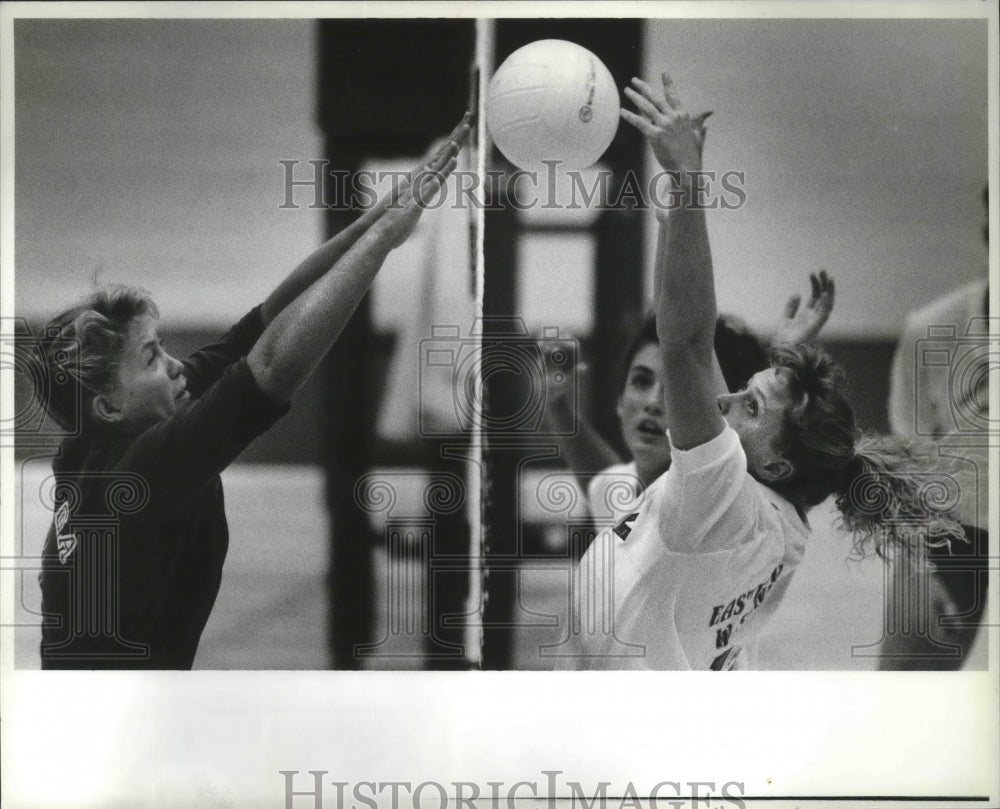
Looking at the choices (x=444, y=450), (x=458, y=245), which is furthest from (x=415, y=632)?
(x=458, y=245)

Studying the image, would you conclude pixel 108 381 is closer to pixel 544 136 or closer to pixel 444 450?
pixel 444 450

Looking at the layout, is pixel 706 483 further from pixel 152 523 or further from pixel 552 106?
pixel 152 523

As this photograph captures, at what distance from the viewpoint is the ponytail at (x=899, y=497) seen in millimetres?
3797

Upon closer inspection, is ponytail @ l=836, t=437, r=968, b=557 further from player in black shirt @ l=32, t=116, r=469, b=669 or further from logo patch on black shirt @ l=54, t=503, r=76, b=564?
logo patch on black shirt @ l=54, t=503, r=76, b=564

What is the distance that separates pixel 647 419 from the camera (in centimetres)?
375

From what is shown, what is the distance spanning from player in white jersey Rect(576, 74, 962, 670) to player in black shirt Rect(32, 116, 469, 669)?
81 centimetres

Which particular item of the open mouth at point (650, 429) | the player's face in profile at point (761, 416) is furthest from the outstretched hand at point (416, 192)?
the player's face in profile at point (761, 416)

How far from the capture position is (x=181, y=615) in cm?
381

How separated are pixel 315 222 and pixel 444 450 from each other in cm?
80

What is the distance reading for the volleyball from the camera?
3680mm

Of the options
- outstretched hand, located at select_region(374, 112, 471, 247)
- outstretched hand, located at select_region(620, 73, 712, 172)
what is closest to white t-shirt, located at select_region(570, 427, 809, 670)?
outstretched hand, located at select_region(620, 73, 712, 172)

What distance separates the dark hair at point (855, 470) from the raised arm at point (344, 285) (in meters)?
1.16

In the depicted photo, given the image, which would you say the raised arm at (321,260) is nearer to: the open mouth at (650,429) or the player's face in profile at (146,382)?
the player's face in profile at (146,382)

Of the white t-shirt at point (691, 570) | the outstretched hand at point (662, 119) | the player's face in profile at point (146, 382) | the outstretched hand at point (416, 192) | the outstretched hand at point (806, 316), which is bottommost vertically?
the white t-shirt at point (691, 570)
